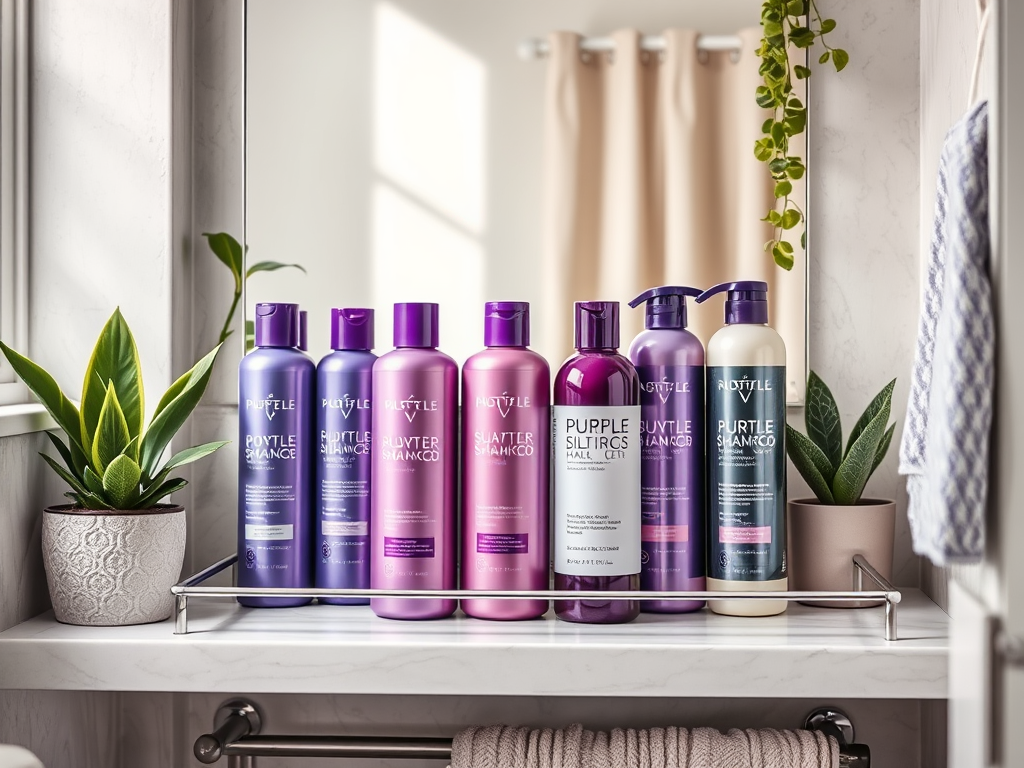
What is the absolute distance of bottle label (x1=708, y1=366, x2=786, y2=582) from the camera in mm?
774

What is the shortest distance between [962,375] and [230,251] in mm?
692

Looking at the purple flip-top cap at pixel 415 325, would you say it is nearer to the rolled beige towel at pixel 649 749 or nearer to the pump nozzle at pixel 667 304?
the pump nozzle at pixel 667 304

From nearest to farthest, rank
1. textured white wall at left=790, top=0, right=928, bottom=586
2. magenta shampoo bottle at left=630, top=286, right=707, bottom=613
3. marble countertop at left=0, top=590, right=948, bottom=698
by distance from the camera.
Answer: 1. marble countertop at left=0, top=590, right=948, bottom=698
2. magenta shampoo bottle at left=630, top=286, right=707, bottom=613
3. textured white wall at left=790, top=0, right=928, bottom=586

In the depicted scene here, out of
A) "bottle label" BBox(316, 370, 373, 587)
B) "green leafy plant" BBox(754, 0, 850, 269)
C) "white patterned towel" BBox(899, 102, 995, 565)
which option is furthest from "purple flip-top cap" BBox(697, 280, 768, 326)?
"bottle label" BBox(316, 370, 373, 587)

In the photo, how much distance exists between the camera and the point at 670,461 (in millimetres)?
789

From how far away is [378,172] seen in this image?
0.94 metres

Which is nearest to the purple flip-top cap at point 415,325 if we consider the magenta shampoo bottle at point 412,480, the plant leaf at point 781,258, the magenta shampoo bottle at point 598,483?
the magenta shampoo bottle at point 412,480

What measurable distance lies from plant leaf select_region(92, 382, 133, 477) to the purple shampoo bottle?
16cm

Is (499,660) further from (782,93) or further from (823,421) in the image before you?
(782,93)

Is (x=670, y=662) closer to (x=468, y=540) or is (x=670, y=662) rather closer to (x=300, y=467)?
(x=468, y=540)

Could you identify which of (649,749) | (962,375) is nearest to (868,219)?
(962,375)

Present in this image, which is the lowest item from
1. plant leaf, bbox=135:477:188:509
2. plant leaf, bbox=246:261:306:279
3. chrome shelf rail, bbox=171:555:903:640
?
chrome shelf rail, bbox=171:555:903:640

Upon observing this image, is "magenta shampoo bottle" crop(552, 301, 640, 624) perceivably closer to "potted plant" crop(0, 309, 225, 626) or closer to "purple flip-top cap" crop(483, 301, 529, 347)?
"purple flip-top cap" crop(483, 301, 529, 347)

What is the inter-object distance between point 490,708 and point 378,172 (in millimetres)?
540
